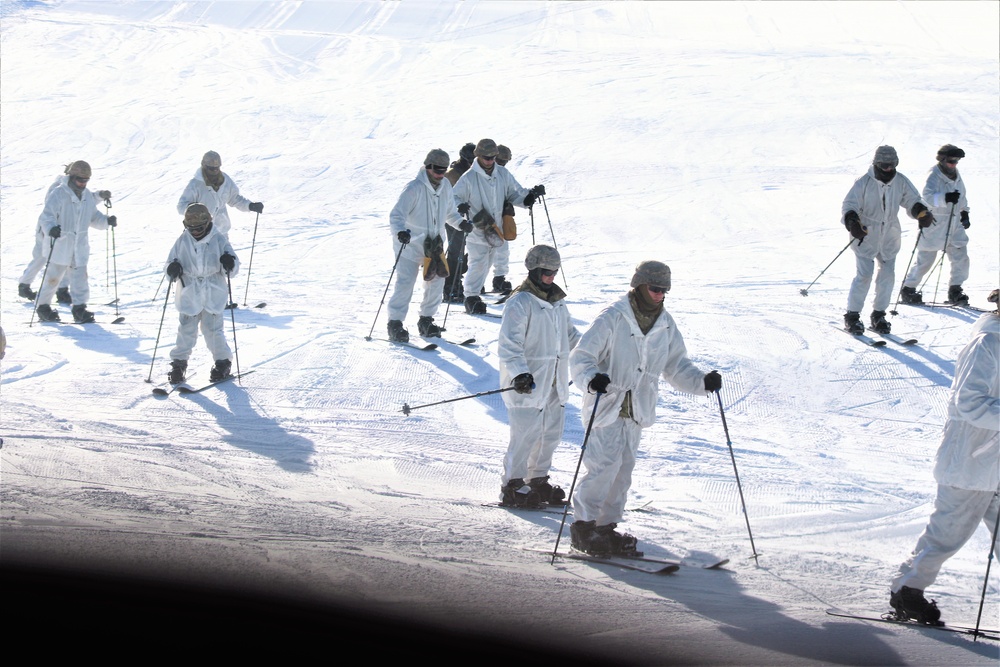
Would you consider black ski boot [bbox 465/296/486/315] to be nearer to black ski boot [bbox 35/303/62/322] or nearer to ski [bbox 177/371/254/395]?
ski [bbox 177/371/254/395]

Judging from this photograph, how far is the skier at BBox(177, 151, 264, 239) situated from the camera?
12492mm

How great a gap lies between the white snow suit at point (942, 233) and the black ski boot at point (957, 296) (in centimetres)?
8

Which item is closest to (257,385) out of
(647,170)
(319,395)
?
(319,395)

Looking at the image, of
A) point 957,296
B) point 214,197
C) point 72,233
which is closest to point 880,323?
point 957,296

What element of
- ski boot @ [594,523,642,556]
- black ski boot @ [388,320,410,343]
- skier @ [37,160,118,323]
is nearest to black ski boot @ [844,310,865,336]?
black ski boot @ [388,320,410,343]

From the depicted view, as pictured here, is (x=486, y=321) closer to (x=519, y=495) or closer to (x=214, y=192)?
(x=214, y=192)

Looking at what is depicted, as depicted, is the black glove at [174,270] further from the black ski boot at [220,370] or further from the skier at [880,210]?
the skier at [880,210]

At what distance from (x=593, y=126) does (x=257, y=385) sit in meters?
12.6

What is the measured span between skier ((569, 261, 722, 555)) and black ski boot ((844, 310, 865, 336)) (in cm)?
545

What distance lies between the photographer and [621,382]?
6.23m

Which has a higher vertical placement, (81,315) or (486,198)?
(486,198)

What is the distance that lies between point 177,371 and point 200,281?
0.93 metres

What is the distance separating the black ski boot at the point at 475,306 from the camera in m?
12.3

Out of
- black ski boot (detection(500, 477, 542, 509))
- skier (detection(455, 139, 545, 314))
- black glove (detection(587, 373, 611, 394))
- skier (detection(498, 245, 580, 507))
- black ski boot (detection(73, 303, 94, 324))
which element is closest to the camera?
black glove (detection(587, 373, 611, 394))
